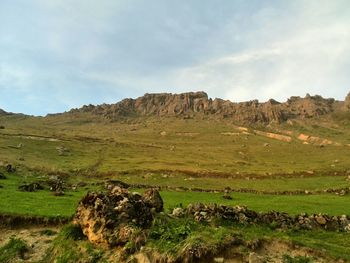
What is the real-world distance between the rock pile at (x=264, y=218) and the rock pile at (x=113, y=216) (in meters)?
2.89

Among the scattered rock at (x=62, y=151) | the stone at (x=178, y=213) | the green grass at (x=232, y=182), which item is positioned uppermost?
the scattered rock at (x=62, y=151)

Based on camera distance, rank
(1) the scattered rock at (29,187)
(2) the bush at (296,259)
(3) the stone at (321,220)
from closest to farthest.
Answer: (2) the bush at (296,259) < (3) the stone at (321,220) < (1) the scattered rock at (29,187)

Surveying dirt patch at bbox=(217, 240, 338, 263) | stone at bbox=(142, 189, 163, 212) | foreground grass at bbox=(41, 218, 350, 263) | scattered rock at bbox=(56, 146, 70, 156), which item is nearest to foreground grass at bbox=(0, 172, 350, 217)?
stone at bbox=(142, 189, 163, 212)

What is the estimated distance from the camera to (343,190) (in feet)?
197

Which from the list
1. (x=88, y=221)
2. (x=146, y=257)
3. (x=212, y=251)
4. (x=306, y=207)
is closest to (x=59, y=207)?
(x=88, y=221)

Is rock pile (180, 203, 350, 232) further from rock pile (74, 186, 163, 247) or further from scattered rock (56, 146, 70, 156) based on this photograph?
scattered rock (56, 146, 70, 156)

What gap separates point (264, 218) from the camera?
28797 mm

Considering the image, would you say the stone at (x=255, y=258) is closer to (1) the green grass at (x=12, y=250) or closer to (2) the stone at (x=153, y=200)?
(2) the stone at (x=153, y=200)

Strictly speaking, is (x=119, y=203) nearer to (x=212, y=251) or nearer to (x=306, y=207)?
(x=212, y=251)

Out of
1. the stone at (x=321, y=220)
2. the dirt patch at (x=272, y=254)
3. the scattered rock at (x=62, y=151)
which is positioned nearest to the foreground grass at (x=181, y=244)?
the dirt patch at (x=272, y=254)

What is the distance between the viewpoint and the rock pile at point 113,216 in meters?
23.5

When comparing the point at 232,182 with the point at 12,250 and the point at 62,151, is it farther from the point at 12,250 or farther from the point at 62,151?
the point at 62,151

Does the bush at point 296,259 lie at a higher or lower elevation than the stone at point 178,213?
lower

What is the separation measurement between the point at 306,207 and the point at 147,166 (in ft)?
180
